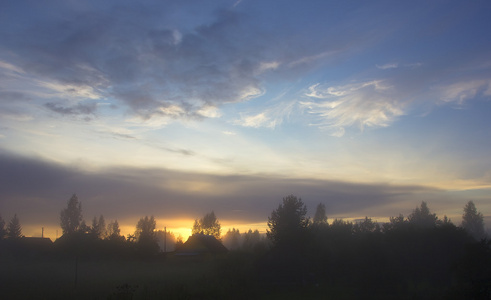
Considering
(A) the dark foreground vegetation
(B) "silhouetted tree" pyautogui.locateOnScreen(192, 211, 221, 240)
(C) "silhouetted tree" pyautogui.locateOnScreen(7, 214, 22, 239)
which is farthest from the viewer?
(B) "silhouetted tree" pyautogui.locateOnScreen(192, 211, 221, 240)

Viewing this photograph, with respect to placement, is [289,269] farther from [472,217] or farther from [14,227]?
[472,217]

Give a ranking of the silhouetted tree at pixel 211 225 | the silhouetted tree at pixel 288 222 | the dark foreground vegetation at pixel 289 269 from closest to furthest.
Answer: the dark foreground vegetation at pixel 289 269 < the silhouetted tree at pixel 288 222 < the silhouetted tree at pixel 211 225

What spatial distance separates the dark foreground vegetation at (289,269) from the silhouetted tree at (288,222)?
4.8 inches

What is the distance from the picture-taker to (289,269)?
34500mm

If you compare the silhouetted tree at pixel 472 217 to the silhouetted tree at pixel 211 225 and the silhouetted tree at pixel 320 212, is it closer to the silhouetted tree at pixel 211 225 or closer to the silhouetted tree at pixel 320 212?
the silhouetted tree at pixel 320 212

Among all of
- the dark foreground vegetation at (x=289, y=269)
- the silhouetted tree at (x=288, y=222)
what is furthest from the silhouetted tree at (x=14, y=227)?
the silhouetted tree at (x=288, y=222)

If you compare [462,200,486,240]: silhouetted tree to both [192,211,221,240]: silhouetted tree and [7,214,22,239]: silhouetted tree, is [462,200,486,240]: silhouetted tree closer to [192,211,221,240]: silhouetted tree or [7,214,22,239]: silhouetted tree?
[192,211,221,240]: silhouetted tree

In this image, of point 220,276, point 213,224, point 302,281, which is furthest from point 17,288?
point 213,224

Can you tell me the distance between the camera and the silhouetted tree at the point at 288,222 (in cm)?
3984

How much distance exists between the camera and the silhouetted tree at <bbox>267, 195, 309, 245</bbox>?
39844 mm

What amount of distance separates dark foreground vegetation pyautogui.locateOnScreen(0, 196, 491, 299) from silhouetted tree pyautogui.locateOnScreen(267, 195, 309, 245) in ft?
0.40

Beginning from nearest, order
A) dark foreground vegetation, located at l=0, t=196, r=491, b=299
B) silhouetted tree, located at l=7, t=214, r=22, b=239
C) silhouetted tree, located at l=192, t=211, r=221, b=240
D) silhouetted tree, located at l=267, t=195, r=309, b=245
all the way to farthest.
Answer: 1. dark foreground vegetation, located at l=0, t=196, r=491, b=299
2. silhouetted tree, located at l=267, t=195, r=309, b=245
3. silhouetted tree, located at l=7, t=214, r=22, b=239
4. silhouetted tree, located at l=192, t=211, r=221, b=240

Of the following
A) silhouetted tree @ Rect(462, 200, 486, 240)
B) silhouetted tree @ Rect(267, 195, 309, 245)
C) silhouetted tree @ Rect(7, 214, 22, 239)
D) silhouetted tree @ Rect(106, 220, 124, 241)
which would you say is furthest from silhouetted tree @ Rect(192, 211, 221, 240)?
silhouetted tree @ Rect(462, 200, 486, 240)

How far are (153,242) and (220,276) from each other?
20.3m
